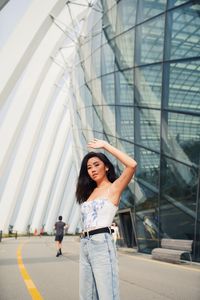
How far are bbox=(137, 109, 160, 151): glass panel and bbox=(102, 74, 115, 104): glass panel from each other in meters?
3.24

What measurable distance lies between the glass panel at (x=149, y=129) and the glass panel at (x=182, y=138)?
0.50 metres

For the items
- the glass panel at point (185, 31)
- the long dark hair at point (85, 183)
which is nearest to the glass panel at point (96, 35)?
the glass panel at point (185, 31)

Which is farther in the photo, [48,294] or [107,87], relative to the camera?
[107,87]

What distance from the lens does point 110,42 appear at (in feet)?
67.7

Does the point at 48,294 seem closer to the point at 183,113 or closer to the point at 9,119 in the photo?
the point at 183,113

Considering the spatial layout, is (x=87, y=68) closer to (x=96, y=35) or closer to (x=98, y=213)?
(x=96, y=35)

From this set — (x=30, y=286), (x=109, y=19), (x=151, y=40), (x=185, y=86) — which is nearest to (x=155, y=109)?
(x=185, y=86)

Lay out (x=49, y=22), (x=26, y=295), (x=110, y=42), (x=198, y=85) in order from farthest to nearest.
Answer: (x=49, y=22)
(x=110, y=42)
(x=198, y=85)
(x=26, y=295)

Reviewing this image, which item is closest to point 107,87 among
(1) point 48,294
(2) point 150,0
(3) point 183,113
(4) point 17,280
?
(2) point 150,0

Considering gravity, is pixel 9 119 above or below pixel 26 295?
above

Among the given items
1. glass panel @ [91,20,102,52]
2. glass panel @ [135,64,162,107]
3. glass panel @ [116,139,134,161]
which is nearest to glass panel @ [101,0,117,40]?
glass panel @ [91,20,102,52]

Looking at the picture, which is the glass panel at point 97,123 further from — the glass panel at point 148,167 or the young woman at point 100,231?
the young woman at point 100,231

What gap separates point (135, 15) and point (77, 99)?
11.6 metres

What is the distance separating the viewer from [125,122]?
19062mm
